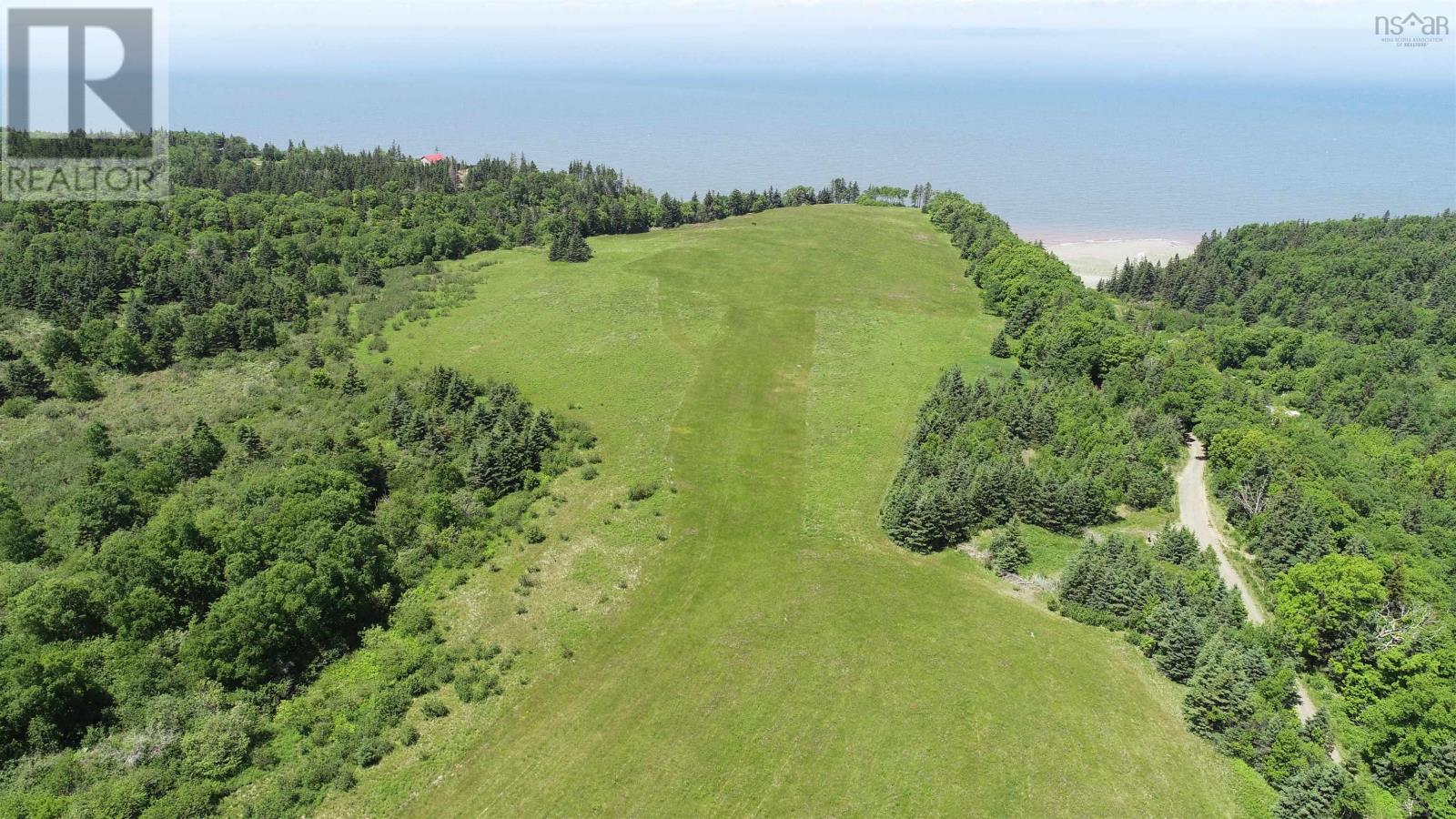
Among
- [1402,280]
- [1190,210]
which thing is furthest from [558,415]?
[1190,210]

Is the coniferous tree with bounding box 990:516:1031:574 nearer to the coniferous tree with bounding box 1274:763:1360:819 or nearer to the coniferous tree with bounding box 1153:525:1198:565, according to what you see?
the coniferous tree with bounding box 1153:525:1198:565

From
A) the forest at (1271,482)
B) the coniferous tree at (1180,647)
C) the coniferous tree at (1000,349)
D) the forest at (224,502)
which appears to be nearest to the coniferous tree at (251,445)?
the forest at (224,502)

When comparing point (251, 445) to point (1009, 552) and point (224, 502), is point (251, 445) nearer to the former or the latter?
point (224, 502)

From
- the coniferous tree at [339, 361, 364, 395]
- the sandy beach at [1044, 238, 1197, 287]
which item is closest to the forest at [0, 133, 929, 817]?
the coniferous tree at [339, 361, 364, 395]

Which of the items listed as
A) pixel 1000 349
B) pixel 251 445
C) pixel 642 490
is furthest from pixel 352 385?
pixel 1000 349

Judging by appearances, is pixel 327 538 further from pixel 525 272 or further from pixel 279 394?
pixel 525 272

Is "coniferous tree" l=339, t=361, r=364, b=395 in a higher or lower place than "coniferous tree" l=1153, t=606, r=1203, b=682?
higher
